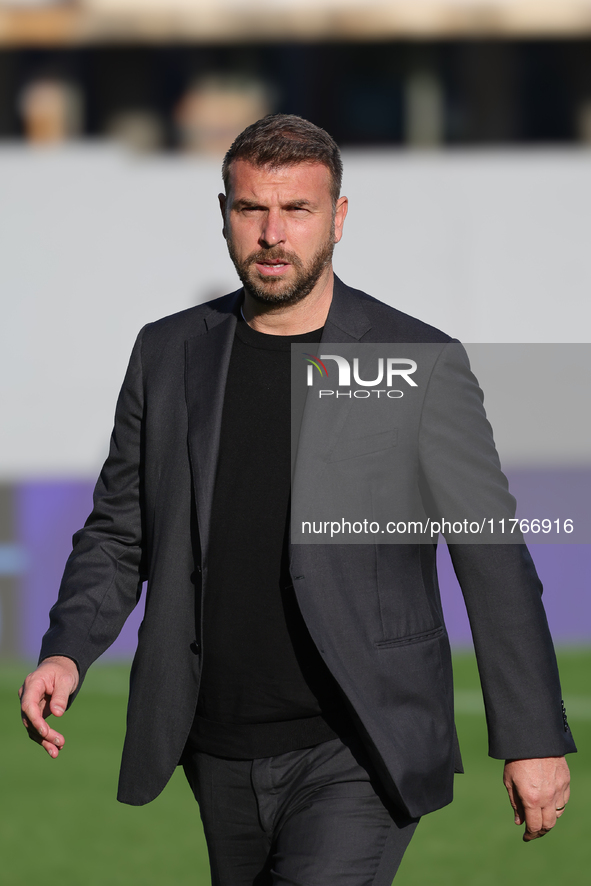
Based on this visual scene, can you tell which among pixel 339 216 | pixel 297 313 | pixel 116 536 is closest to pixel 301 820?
pixel 116 536

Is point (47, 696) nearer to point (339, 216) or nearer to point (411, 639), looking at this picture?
point (411, 639)

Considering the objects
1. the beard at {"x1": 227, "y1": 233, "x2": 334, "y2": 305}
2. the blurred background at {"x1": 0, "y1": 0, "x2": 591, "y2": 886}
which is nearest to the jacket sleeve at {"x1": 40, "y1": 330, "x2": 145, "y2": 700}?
the beard at {"x1": 227, "y1": 233, "x2": 334, "y2": 305}

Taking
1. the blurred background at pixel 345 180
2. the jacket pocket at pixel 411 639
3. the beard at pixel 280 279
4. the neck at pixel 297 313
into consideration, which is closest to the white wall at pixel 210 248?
the blurred background at pixel 345 180

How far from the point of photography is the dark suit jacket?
2.85 meters

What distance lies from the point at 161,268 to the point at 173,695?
12580 millimetres

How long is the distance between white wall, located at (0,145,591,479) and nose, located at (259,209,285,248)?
11.8 metres

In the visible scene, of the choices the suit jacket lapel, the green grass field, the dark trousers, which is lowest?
the green grass field

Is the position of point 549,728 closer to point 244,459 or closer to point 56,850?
point 244,459

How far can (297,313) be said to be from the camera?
306 cm

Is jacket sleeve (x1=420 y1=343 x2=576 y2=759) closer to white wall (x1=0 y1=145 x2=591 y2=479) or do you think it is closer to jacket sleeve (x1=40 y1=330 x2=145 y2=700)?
jacket sleeve (x1=40 y1=330 x2=145 y2=700)

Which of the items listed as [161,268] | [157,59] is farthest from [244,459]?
[157,59]

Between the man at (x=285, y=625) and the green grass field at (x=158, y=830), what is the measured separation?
121 inches

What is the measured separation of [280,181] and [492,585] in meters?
1.01

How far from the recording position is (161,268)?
15.2 metres
